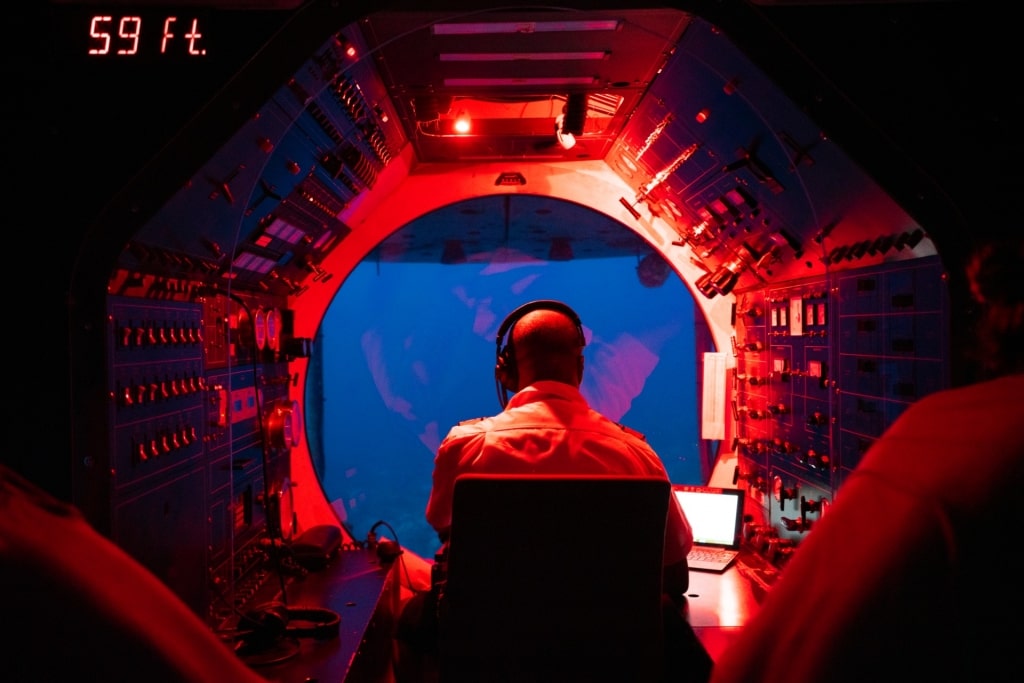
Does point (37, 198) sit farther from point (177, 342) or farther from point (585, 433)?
point (585, 433)

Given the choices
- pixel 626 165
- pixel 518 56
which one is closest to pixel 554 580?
pixel 518 56

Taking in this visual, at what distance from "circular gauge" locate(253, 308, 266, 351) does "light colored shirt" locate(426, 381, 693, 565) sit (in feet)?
4.13

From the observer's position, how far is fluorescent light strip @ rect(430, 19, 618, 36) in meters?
2.11

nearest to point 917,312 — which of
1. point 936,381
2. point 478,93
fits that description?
point 936,381

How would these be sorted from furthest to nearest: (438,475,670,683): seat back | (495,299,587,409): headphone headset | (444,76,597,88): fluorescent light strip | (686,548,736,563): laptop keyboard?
(686,548,736,563): laptop keyboard → (444,76,597,88): fluorescent light strip → (495,299,587,409): headphone headset → (438,475,670,683): seat back

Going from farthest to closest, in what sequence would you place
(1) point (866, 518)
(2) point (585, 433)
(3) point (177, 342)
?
(3) point (177, 342) < (2) point (585, 433) < (1) point (866, 518)

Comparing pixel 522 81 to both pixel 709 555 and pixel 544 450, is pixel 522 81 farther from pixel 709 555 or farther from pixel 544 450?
pixel 709 555

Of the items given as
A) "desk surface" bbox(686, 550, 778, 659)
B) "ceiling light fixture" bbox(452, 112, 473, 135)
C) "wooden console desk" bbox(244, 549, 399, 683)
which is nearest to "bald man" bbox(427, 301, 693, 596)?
"desk surface" bbox(686, 550, 778, 659)

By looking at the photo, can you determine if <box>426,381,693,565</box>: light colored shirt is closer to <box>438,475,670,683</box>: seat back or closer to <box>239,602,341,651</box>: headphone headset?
<box>438,475,670,683</box>: seat back

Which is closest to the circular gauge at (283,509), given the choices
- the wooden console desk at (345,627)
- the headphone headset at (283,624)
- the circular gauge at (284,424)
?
the circular gauge at (284,424)

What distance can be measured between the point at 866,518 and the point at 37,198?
163 cm

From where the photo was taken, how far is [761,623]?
60cm

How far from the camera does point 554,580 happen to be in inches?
55.6

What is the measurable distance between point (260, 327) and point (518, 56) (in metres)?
1.48
